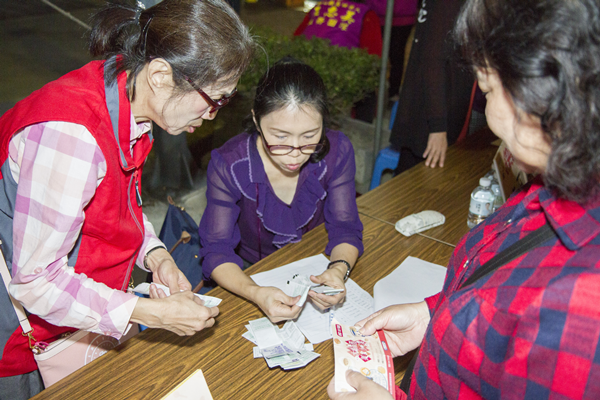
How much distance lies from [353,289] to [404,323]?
384 millimetres

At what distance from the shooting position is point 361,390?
0.96 metres

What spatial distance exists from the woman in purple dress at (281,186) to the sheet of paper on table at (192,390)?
353 mm

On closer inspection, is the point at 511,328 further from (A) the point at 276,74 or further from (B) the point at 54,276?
(A) the point at 276,74

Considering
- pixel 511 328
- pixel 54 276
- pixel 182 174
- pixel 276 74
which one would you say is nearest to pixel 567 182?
pixel 511 328

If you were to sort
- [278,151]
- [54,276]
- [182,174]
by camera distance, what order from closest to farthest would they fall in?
[54,276] < [278,151] < [182,174]

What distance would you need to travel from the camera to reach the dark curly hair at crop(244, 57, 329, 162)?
1.66 m

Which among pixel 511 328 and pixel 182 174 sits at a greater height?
pixel 511 328

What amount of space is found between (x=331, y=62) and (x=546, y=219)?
10.2 ft

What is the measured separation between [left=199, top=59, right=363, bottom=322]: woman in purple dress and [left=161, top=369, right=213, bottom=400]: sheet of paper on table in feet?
1.16

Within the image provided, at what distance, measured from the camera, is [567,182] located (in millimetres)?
699

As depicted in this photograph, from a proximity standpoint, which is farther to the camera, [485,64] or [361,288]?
[361,288]

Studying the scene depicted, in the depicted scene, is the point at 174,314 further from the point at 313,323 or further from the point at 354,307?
the point at 354,307

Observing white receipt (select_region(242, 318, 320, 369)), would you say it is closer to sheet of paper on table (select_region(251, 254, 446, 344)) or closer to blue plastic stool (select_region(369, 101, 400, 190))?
sheet of paper on table (select_region(251, 254, 446, 344))

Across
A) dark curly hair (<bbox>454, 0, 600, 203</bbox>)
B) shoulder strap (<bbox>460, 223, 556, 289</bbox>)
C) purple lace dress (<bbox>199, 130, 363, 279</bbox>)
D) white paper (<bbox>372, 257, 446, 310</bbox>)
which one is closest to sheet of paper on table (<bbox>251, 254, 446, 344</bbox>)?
white paper (<bbox>372, 257, 446, 310</bbox>)
